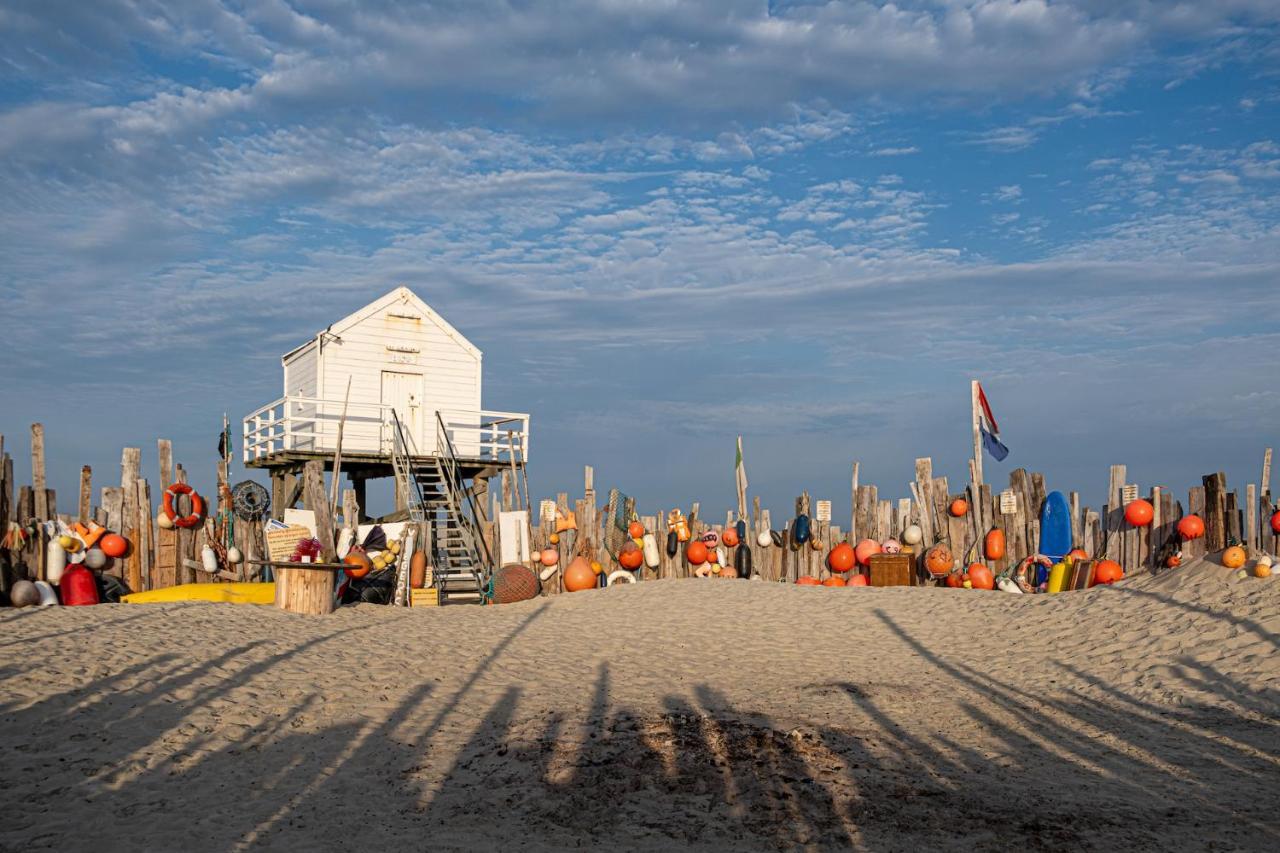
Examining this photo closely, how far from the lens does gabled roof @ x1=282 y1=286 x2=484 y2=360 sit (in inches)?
965

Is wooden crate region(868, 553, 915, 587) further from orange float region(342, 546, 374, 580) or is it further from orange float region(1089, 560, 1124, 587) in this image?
orange float region(342, 546, 374, 580)

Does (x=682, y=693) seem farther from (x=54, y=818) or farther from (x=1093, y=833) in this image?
(x=54, y=818)

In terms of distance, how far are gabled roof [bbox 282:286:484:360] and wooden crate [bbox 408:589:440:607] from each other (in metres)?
7.48

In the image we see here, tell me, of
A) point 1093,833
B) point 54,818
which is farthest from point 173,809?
point 1093,833

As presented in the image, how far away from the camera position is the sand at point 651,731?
23.9 ft

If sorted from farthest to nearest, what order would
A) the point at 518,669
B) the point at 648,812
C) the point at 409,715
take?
the point at 518,669, the point at 409,715, the point at 648,812

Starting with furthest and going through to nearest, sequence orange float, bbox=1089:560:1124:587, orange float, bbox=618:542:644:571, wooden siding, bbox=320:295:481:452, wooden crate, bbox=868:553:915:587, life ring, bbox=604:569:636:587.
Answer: wooden siding, bbox=320:295:481:452 → orange float, bbox=618:542:644:571 → life ring, bbox=604:569:636:587 → wooden crate, bbox=868:553:915:587 → orange float, bbox=1089:560:1124:587

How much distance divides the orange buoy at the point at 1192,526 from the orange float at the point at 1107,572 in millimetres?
1265

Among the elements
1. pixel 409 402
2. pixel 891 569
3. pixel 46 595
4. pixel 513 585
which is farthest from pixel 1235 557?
pixel 409 402

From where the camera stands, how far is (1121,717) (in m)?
10.6

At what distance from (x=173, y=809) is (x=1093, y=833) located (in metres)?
→ 6.06

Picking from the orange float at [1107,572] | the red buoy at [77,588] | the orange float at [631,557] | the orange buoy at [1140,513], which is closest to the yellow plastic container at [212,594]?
the red buoy at [77,588]

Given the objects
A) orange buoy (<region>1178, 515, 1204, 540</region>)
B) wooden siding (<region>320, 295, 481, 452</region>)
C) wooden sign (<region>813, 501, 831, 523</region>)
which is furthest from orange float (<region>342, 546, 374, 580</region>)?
orange buoy (<region>1178, 515, 1204, 540</region>)

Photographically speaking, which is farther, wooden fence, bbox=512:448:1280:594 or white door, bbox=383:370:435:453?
white door, bbox=383:370:435:453
